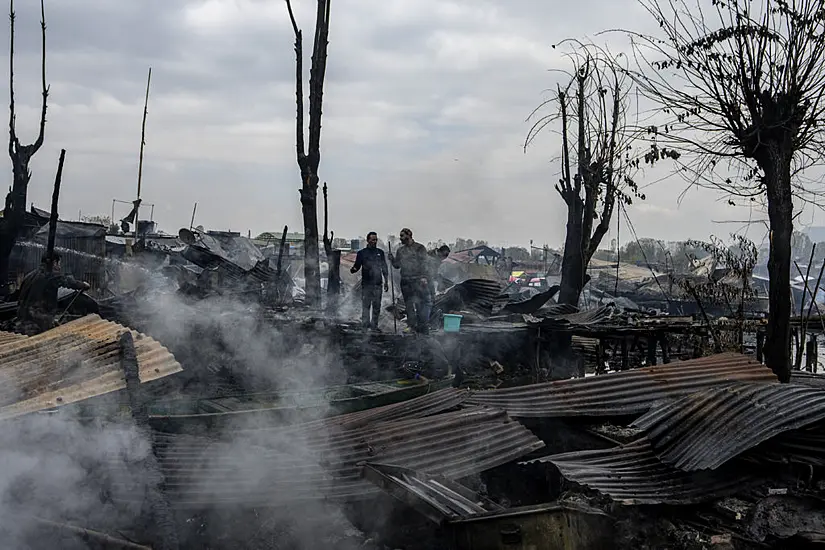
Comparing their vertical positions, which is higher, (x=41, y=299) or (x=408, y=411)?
(x=41, y=299)

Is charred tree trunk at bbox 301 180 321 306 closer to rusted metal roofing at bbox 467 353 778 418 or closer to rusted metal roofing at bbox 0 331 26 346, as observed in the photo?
rusted metal roofing at bbox 0 331 26 346

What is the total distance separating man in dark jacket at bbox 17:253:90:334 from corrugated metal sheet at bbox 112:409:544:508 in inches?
195

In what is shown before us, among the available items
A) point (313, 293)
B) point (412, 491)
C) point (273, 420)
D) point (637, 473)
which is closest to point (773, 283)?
point (637, 473)

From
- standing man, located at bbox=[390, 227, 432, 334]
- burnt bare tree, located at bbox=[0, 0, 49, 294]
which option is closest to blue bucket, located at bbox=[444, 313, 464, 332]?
standing man, located at bbox=[390, 227, 432, 334]

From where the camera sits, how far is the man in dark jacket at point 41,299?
9.05 m

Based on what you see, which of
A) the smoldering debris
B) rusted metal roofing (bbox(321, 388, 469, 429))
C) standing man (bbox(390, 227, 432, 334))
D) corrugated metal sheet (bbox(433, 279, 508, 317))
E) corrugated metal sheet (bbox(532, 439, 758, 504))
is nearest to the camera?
the smoldering debris

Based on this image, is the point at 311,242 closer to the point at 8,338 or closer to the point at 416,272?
the point at 416,272

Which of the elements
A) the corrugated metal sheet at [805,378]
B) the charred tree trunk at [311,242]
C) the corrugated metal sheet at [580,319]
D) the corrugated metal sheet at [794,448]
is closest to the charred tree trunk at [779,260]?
the corrugated metal sheet at [805,378]

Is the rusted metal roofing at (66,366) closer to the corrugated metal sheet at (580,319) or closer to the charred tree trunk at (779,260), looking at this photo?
the corrugated metal sheet at (580,319)

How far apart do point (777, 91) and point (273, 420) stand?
20.1 feet

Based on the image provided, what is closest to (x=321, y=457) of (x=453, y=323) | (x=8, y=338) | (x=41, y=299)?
(x=8, y=338)

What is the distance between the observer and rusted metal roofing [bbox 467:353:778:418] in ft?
20.4

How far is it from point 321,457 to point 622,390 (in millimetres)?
3133

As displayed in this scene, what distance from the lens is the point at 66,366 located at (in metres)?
5.38
